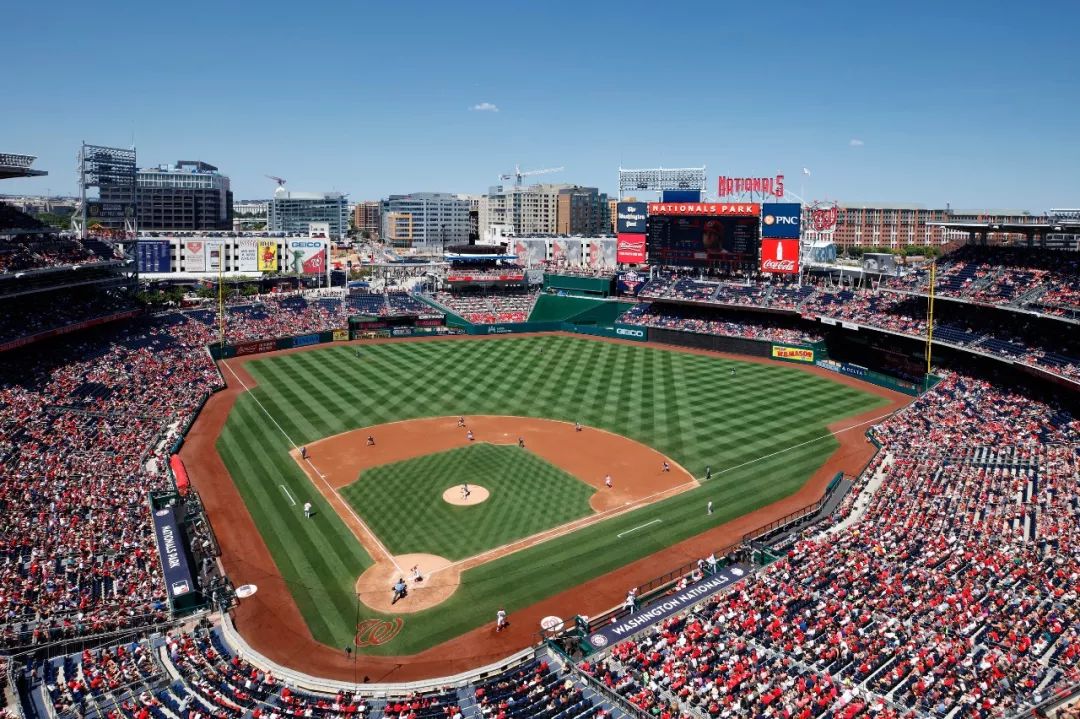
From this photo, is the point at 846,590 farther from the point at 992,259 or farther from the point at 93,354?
the point at 93,354

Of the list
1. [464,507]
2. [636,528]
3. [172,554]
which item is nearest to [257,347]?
[464,507]

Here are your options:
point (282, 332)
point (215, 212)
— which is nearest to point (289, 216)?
point (215, 212)

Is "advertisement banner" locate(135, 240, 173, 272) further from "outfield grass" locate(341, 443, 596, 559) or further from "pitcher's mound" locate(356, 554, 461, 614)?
"pitcher's mound" locate(356, 554, 461, 614)

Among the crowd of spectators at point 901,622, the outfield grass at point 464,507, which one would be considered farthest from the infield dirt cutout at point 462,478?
the crowd of spectators at point 901,622

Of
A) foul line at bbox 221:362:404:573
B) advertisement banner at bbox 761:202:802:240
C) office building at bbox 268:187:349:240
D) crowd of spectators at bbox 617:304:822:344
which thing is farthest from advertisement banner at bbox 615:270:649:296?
office building at bbox 268:187:349:240

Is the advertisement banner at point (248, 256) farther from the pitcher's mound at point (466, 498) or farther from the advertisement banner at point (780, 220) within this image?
the pitcher's mound at point (466, 498)

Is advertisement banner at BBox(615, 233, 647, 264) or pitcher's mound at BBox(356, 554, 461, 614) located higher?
advertisement banner at BBox(615, 233, 647, 264)
